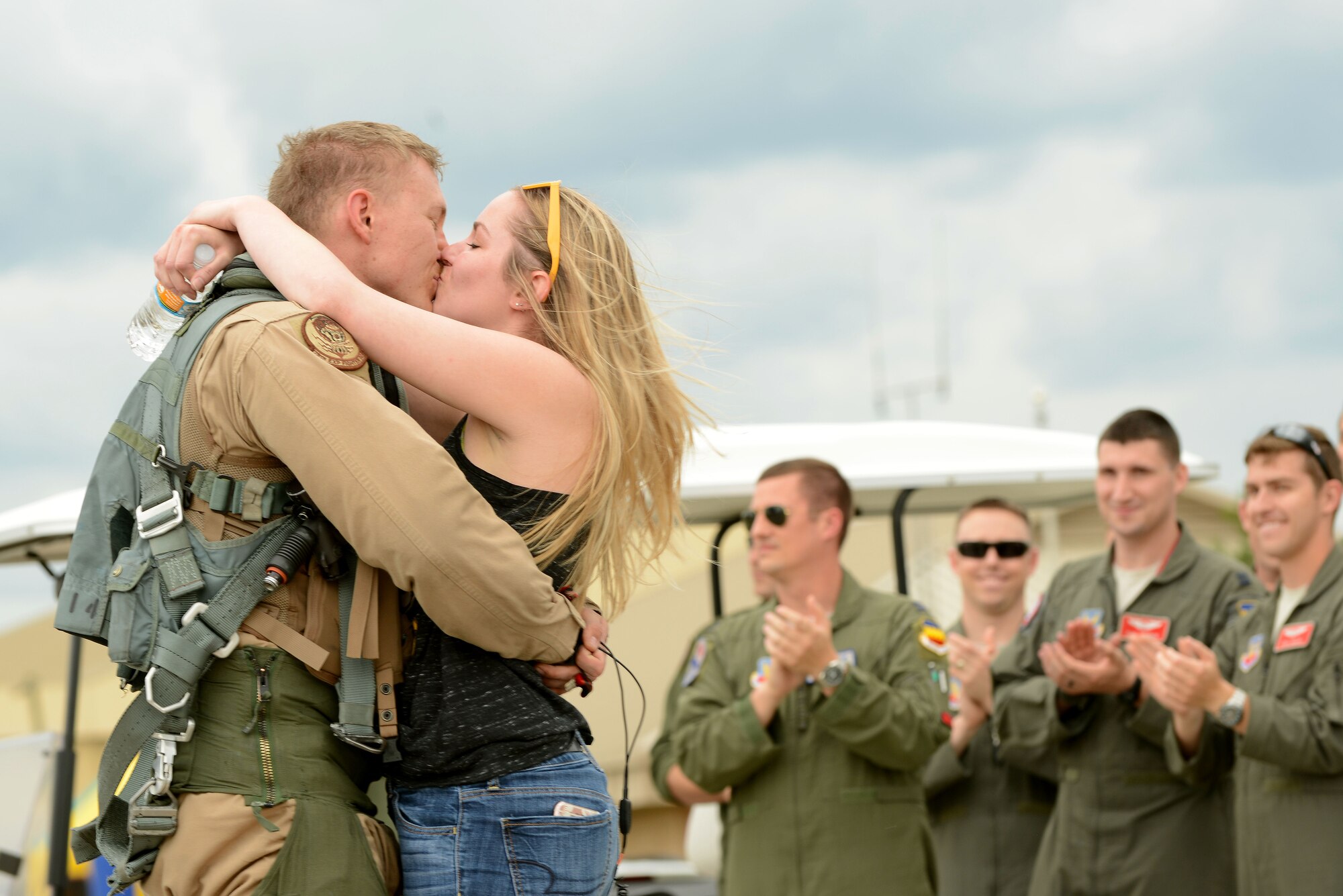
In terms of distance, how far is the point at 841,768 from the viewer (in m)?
5.18

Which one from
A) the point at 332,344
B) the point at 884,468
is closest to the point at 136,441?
the point at 332,344

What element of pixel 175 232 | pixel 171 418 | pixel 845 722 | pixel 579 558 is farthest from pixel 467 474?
pixel 845 722

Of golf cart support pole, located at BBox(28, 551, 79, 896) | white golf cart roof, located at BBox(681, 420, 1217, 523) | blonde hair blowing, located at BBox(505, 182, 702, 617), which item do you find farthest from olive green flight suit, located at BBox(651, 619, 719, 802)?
blonde hair blowing, located at BBox(505, 182, 702, 617)

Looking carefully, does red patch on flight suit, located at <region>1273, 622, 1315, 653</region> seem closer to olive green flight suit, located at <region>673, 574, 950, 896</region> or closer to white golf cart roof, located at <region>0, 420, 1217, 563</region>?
olive green flight suit, located at <region>673, 574, 950, 896</region>

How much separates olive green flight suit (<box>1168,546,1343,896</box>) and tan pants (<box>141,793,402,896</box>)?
343 cm

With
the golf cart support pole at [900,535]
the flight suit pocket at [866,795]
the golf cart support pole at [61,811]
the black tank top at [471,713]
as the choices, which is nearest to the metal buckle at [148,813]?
the black tank top at [471,713]

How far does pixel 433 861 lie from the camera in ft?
8.03

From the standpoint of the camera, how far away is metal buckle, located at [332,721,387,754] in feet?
7.75

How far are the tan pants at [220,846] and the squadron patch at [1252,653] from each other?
3.77 meters

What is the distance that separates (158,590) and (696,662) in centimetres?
367

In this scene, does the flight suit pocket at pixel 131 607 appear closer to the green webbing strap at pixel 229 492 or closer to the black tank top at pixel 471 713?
the green webbing strap at pixel 229 492

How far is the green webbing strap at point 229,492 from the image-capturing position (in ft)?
7.73

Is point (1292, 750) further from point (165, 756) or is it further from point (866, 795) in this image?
point (165, 756)

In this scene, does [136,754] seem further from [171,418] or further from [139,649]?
[171,418]
